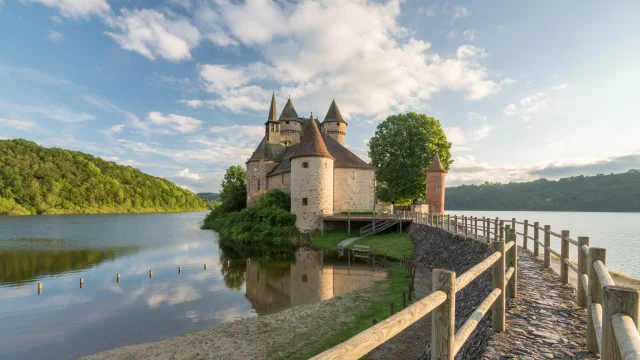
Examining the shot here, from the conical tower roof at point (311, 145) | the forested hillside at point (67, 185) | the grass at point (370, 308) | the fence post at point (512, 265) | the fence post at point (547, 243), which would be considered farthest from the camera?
the forested hillside at point (67, 185)

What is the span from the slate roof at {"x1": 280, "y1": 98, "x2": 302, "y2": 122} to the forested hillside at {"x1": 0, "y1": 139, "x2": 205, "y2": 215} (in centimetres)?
7059

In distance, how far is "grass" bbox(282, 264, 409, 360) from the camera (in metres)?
10.0

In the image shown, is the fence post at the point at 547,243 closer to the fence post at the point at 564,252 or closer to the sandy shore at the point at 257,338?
the fence post at the point at 564,252

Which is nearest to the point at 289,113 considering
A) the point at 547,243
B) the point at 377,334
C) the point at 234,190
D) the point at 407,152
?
the point at 234,190

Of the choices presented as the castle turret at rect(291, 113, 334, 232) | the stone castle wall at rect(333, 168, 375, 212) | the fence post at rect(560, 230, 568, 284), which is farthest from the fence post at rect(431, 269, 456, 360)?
the stone castle wall at rect(333, 168, 375, 212)

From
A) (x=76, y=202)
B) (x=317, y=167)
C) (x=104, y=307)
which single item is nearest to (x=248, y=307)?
(x=104, y=307)

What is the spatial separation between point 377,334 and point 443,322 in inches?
39.4

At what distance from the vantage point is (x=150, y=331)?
39.3 feet

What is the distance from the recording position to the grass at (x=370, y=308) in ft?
32.8

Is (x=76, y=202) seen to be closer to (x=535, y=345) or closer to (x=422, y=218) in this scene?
(x=422, y=218)

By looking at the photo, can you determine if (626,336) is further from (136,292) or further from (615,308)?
(136,292)

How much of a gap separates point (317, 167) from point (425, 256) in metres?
14.7

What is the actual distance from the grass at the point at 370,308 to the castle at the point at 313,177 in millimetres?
13679

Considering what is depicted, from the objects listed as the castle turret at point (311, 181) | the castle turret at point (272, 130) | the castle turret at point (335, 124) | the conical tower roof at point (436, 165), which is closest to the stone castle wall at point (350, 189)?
the castle turret at point (311, 181)
